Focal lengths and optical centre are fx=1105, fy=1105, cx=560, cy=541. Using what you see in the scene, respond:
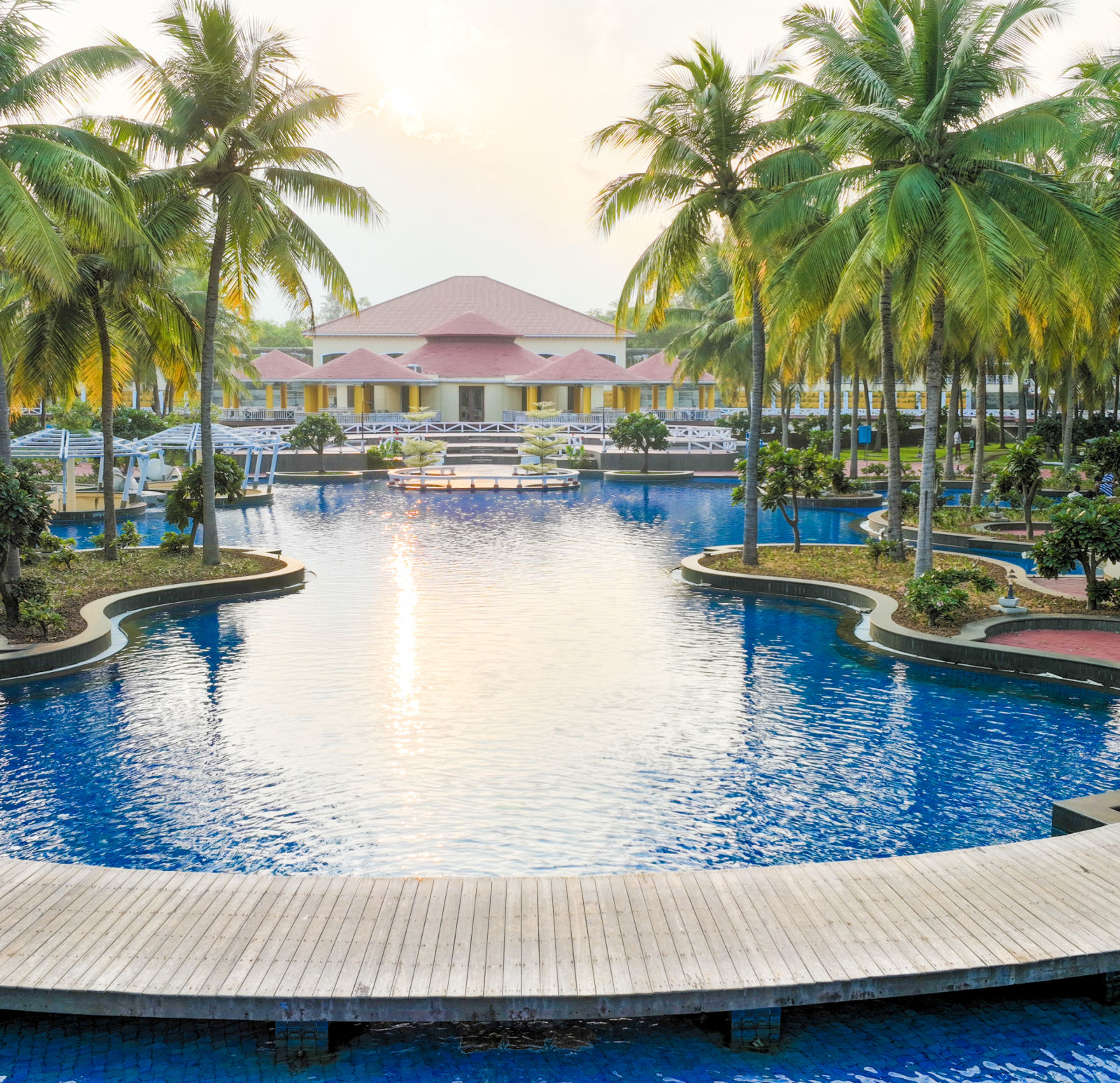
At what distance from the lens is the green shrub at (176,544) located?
61.1 feet

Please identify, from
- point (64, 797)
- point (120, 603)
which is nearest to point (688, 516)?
point (120, 603)

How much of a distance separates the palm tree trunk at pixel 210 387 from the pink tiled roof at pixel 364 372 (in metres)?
31.4

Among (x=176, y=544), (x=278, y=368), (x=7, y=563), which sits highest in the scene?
(x=278, y=368)

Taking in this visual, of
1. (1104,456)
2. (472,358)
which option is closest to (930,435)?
(1104,456)

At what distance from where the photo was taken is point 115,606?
15.2 m

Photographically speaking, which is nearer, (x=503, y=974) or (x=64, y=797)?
(x=503, y=974)

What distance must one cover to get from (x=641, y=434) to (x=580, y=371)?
1351 cm

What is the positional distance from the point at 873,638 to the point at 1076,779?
5.00 metres

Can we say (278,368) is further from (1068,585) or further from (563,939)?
(563,939)

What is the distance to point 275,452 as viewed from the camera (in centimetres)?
3238

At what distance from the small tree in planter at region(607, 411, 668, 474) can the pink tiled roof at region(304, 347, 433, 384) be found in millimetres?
15303

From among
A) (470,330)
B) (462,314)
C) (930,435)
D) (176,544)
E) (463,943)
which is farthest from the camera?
(462,314)

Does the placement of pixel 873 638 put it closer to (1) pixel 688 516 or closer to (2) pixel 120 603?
(2) pixel 120 603

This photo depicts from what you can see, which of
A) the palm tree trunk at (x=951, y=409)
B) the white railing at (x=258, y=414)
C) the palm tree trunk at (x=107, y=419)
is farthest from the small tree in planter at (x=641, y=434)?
the white railing at (x=258, y=414)
